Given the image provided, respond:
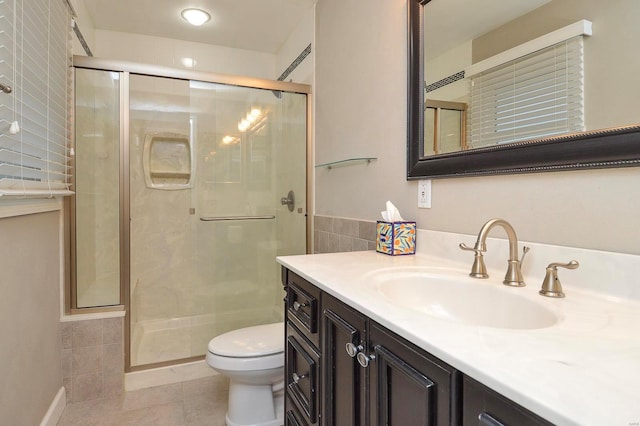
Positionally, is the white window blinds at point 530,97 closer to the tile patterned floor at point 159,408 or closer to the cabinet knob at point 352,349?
the cabinet knob at point 352,349

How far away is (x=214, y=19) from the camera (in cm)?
254

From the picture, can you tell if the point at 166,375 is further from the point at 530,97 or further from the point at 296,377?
the point at 530,97

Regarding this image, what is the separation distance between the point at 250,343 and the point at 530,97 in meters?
1.50

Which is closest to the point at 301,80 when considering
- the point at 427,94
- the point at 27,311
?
the point at 427,94

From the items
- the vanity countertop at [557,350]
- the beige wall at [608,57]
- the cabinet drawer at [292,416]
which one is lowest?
the cabinet drawer at [292,416]

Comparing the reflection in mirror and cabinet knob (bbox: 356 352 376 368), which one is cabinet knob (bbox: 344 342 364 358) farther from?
the reflection in mirror

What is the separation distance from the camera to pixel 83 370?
75.9 inches

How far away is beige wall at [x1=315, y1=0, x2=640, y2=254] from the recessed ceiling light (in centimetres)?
84

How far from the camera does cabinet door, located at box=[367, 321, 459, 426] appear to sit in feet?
1.78

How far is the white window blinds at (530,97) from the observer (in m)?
0.88

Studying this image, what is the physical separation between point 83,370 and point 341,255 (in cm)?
166

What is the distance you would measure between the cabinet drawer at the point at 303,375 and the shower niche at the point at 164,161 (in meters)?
1.89

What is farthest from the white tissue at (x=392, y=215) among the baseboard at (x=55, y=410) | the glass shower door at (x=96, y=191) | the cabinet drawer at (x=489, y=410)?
the baseboard at (x=55, y=410)

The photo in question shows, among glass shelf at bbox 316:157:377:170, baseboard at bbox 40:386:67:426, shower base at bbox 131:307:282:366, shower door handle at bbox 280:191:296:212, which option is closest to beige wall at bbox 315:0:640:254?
glass shelf at bbox 316:157:377:170
